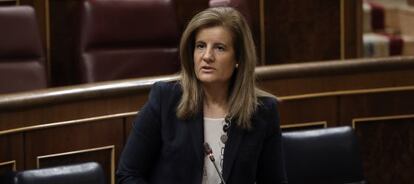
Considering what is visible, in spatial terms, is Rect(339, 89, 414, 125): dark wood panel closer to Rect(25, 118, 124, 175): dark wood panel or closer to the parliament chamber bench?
the parliament chamber bench

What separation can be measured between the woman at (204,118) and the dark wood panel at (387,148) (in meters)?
0.45

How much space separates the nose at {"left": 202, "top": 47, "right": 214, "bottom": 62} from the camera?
0.87 metres

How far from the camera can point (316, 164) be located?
117cm

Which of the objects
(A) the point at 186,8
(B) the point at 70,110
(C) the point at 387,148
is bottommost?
(C) the point at 387,148

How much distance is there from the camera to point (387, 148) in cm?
133

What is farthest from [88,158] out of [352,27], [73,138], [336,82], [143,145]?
[352,27]

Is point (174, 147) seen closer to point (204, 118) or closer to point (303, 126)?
point (204, 118)

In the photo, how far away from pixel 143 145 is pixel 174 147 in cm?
3

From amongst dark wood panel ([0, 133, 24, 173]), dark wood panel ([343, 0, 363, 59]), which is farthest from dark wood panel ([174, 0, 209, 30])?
dark wood panel ([0, 133, 24, 173])

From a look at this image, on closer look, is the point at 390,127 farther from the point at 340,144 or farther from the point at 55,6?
the point at 55,6

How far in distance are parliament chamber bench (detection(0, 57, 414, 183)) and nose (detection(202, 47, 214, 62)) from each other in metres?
0.26

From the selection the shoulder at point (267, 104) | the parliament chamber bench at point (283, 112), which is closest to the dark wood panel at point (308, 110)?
the parliament chamber bench at point (283, 112)

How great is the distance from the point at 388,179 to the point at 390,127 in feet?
0.26

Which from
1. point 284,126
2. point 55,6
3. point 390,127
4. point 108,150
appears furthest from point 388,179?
point 55,6
